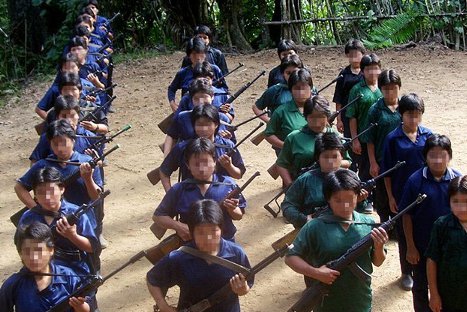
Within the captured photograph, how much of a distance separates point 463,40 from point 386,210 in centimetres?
952

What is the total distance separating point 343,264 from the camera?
382 cm

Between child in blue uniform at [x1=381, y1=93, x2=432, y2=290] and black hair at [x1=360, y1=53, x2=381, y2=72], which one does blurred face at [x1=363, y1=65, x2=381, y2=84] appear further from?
child in blue uniform at [x1=381, y1=93, x2=432, y2=290]

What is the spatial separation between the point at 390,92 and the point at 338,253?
2493 millimetres

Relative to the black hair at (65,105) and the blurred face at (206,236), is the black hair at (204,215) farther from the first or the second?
the black hair at (65,105)

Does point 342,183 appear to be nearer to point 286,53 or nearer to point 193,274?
point 193,274

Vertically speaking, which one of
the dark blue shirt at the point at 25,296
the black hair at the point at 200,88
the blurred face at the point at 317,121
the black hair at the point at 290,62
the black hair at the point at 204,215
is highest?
the black hair at the point at 200,88

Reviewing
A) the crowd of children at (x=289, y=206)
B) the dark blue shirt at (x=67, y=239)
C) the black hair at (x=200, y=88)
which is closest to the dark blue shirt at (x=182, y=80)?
the crowd of children at (x=289, y=206)

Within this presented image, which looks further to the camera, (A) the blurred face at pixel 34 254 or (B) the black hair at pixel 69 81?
(B) the black hair at pixel 69 81

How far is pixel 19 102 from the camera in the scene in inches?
529

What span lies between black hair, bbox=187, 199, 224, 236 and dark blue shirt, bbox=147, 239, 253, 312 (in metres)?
0.17

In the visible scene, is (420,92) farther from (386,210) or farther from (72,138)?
(72,138)

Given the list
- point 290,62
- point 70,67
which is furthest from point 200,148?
point 70,67

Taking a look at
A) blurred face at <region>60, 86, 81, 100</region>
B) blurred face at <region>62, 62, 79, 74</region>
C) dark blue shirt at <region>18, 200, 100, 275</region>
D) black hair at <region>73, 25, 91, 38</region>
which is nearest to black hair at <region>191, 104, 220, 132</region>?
dark blue shirt at <region>18, 200, 100, 275</region>

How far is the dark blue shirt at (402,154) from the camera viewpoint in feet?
17.4
